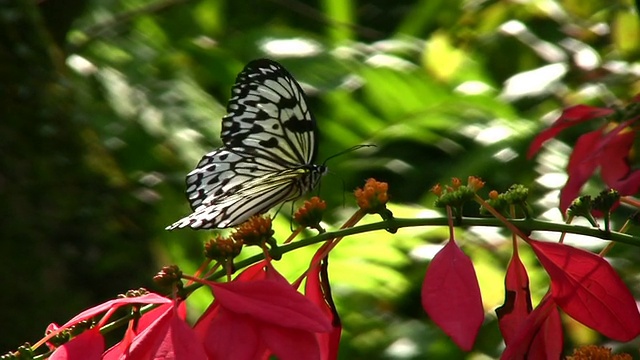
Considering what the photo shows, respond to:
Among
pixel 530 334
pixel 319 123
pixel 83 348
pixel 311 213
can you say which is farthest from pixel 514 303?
pixel 319 123

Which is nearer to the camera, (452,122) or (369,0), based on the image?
(452,122)

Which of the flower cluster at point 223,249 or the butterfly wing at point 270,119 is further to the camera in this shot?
the butterfly wing at point 270,119

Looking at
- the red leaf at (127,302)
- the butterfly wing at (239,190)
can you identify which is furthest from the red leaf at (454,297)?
the butterfly wing at (239,190)

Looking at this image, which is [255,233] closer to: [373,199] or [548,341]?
[373,199]

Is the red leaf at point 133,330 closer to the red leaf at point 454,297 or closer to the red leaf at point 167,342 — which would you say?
the red leaf at point 167,342

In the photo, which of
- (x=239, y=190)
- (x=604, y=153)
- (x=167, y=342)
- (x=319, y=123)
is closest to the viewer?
(x=167, y=342)

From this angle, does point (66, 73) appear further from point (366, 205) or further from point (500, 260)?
point (366, 205)

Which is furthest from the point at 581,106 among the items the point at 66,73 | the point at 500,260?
the point at 66,73
